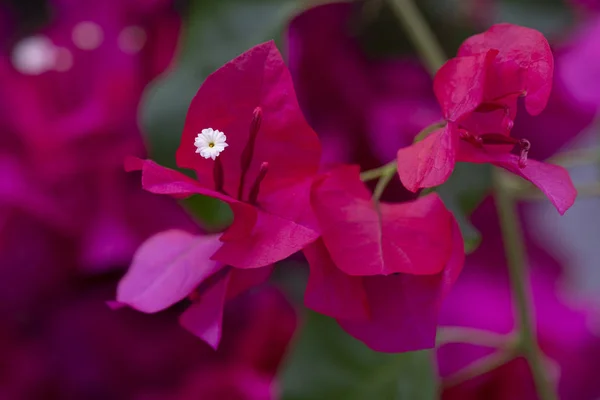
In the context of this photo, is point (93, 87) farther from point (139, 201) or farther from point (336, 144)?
point (336, 144)

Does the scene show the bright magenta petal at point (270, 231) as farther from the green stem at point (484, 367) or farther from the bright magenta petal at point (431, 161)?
the green stem at point (484, 367)

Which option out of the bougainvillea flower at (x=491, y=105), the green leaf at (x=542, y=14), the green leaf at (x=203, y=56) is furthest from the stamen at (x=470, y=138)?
the green leaf at (x=542, y=14)

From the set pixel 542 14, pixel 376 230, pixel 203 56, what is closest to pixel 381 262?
pixel 376 230

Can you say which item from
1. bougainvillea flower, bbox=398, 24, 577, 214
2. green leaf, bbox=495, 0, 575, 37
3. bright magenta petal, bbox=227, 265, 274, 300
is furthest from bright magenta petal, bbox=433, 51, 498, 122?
green leaf, bbox=495, 0, 575, 37

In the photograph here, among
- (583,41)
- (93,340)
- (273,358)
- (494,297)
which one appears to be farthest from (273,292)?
(583,41)

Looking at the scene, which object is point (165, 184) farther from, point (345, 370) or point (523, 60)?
point (345, 370)

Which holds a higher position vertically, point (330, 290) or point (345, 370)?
point (330, 290)
